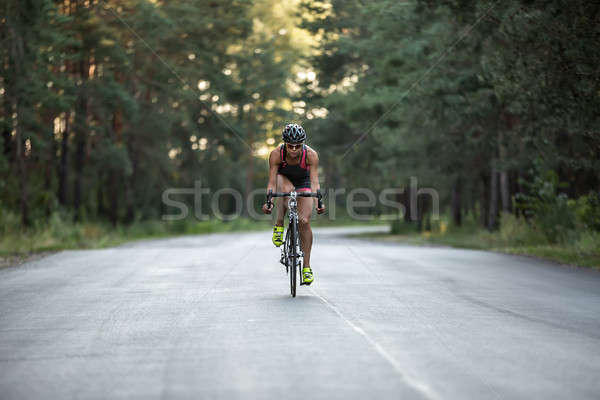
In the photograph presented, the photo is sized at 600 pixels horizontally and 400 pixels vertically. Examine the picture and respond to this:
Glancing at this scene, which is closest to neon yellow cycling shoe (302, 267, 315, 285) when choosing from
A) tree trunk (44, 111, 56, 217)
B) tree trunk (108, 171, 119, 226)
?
tree trunk (44, 111, 56, 217)

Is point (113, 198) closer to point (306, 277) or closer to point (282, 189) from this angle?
point (282, 189)

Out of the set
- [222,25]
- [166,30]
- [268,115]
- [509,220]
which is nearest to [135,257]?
[509,220]

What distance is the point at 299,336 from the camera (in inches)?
313

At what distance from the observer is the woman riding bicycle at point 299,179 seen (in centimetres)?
1116

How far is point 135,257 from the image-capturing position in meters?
19.5

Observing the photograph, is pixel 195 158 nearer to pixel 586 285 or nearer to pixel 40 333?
pixel 586 285

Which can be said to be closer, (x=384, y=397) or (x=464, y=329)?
(x=384, y=397)

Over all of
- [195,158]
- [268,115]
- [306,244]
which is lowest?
[306,244]

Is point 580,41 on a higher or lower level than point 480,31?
lower

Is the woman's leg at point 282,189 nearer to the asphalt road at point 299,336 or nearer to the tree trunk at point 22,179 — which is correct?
the asphalt road at point 299,336

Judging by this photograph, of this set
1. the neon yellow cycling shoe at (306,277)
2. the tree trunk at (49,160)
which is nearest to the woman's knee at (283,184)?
the neon yellow cycling shoe at (306,277)

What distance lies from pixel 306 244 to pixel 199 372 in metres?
5.03

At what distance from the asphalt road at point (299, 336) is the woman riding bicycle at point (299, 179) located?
0.83m

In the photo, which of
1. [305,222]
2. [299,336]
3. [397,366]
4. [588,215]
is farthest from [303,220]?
[588,215]
